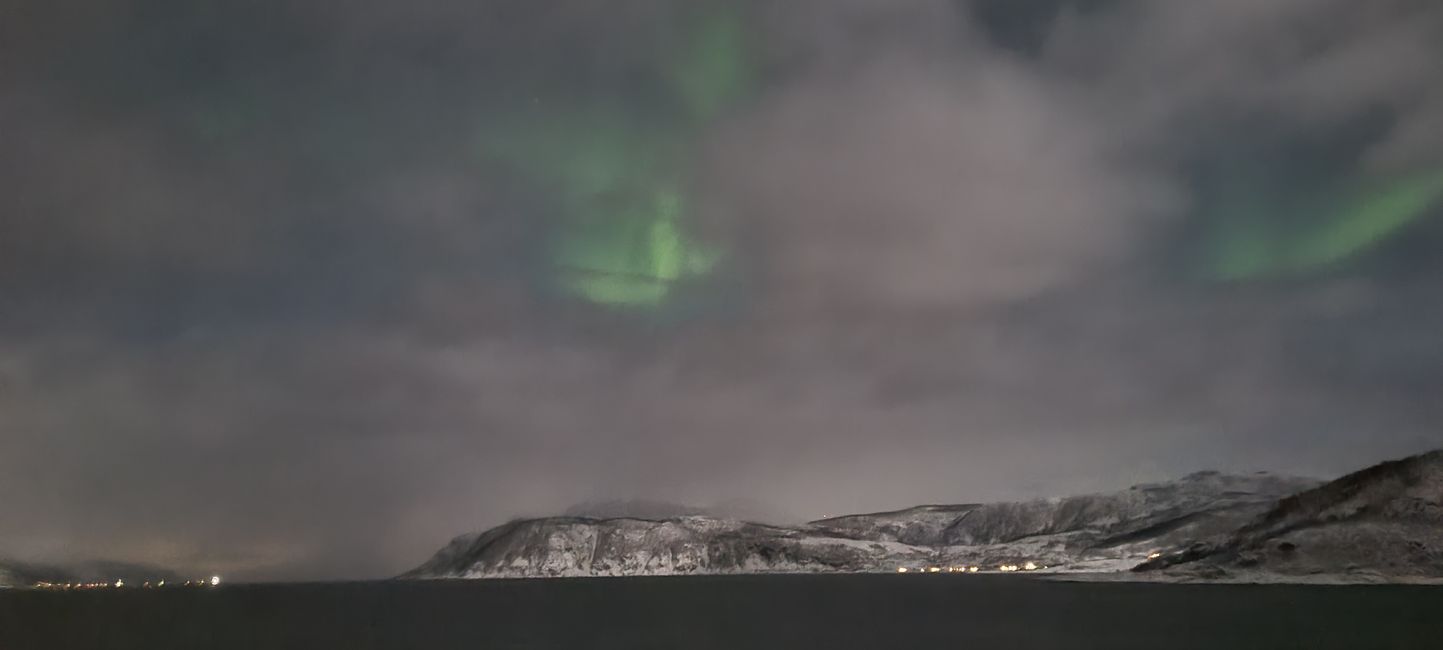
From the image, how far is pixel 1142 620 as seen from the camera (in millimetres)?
122562

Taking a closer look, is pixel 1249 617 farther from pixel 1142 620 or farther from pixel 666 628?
pixel 666 628

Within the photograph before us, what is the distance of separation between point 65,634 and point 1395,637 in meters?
193

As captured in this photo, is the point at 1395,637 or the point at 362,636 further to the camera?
the point at 362,636

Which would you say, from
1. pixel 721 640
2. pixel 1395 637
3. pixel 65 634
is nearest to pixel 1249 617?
pixel 1395 637

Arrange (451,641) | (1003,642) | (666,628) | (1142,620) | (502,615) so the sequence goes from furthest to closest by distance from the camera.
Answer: (502,615)
(666,628)
(1142,620)
(451,641)
(1003,642)

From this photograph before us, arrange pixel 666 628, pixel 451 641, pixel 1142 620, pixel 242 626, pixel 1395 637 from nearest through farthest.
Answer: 1. pixel 1395 637
2. pixel 451 641
3. pixel 1142 620
4. pixel 666 628
5. pixel 242 626

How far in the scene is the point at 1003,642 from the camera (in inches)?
3868

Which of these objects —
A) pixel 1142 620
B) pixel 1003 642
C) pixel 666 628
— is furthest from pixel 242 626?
pixel 1142 620

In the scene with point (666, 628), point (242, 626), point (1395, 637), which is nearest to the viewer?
point (1395, 637)

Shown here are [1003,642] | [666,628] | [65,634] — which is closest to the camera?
[1003,642]

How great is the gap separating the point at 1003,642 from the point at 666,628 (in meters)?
53.5

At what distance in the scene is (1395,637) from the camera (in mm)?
89188

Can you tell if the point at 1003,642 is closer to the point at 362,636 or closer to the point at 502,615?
the point at 362,636

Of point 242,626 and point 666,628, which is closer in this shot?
point 666,628
